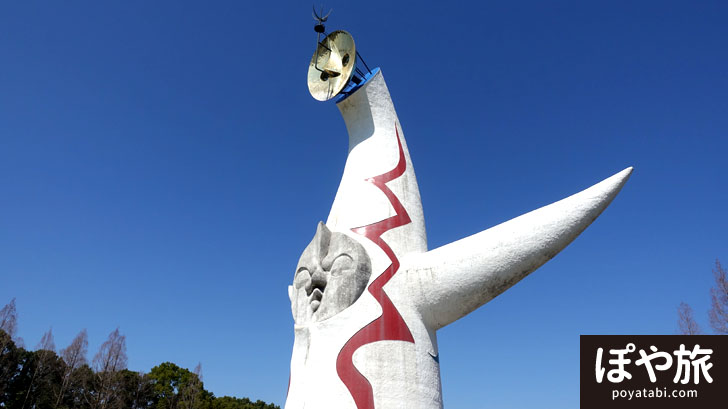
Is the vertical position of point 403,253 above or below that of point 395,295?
above

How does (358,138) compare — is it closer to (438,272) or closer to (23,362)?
(438,272)

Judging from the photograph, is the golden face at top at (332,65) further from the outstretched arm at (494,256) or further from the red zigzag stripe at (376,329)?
the outstretched arm at (494,256)

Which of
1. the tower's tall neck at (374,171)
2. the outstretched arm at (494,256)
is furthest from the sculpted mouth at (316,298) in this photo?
the outstretched arm at (494,256)

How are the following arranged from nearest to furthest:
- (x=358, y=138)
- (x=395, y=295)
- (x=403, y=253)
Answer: (x=395, y=295) < (x=403, y=253) < (x=358, y=138)

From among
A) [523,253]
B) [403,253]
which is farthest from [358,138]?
[523,253]

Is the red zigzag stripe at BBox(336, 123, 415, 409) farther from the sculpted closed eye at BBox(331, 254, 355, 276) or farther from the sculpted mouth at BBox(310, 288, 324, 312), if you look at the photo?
the sculpted mouth at BBox(310, 288, 324, 312)

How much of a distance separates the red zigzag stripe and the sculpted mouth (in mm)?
938

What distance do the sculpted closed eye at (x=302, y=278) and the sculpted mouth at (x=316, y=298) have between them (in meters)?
0.34

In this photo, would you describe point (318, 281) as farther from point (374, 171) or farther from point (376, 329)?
point (374, 171)

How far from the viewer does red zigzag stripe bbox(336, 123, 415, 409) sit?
7.31m

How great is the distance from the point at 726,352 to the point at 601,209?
2.83m

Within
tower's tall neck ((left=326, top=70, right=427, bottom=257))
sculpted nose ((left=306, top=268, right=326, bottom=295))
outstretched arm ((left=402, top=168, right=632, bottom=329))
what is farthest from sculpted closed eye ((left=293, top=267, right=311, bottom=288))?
outstretched arm ((left=402, top=168, right=632, bottom=329))

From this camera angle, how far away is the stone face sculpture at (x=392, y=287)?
7465mm

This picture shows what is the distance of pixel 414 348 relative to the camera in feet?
25.5
